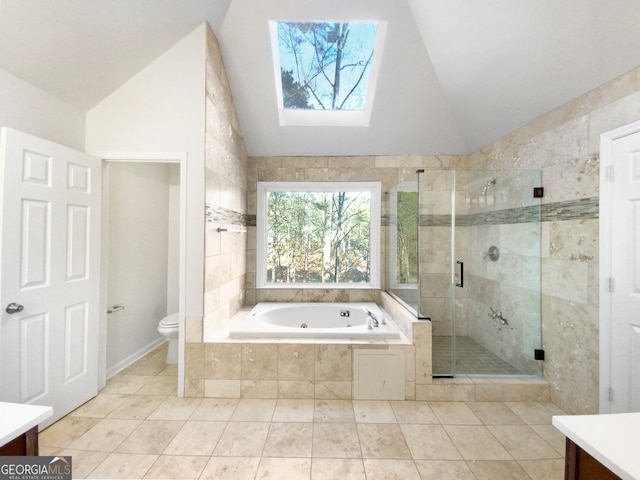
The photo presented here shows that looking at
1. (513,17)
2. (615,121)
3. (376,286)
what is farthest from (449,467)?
(513,17)

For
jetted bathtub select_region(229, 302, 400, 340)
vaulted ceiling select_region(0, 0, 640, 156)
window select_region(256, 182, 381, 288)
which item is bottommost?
jetted bathtub select_region(229, 302, 400, 340)

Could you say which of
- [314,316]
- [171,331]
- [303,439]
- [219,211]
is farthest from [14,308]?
[314,316]

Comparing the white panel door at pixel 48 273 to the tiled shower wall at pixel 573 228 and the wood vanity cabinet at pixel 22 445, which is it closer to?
the wood vanity cabinet at pixel 22 445

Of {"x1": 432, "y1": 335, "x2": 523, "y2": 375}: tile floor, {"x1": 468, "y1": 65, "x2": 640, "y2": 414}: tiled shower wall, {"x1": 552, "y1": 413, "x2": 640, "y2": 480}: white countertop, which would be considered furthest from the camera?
{"x1": 432, "y1": 335, "x2": 523, "y2": 375}: tile floor

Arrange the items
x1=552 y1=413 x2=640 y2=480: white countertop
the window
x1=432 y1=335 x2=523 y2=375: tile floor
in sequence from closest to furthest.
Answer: x1=552 y1=413 x2=640 y2=480: white countertop
x1=432 y1=335 x2=523 y2=375: tile floor
the window

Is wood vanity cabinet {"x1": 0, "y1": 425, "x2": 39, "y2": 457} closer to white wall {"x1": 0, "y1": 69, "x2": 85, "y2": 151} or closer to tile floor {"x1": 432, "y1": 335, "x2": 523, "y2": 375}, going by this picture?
white wall {"x1": 0, "y1": 69, "x2": 85, "y2": 151}

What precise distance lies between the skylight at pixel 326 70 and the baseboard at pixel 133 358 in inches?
113

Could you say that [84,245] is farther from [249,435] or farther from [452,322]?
[452,322]

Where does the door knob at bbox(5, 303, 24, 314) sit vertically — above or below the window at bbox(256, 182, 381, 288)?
below

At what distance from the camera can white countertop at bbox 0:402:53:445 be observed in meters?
0.79

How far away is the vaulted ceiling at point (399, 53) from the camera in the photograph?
1.64m

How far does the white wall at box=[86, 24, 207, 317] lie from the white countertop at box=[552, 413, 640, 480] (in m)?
2.24

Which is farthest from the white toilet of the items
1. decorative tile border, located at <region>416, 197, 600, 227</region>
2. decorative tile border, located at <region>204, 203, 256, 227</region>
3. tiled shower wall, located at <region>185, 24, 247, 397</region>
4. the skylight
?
decorative tile border, located at <region>416, 197, 600, 227</region>

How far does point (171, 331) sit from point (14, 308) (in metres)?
1.16
